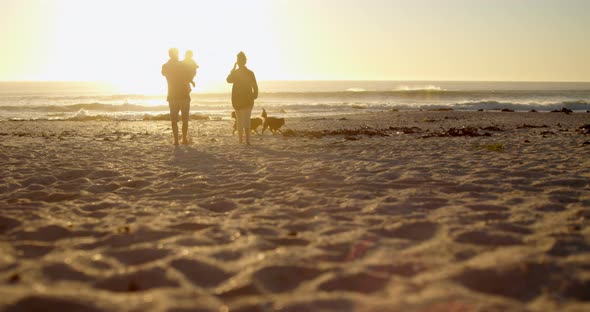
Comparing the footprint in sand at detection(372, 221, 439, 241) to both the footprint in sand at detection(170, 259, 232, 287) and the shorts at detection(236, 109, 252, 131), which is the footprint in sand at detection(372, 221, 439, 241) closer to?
the footprint in sand at detection(170, 259, 232, 287)

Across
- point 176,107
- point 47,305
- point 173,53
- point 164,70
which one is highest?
point 173,53

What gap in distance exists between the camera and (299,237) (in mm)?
3113

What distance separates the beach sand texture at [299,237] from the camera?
2.20 meters

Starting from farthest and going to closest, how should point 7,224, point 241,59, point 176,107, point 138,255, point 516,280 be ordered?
point 176,107, point 241,59, point 7,224, point 138,255, point 516,280

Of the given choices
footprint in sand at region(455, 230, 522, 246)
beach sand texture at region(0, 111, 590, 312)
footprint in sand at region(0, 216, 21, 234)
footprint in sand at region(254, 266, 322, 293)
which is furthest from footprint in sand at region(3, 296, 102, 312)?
footprint in sand at region(455, 230, 522, 246)

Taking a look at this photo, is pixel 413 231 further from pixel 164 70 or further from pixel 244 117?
pixel 164 70

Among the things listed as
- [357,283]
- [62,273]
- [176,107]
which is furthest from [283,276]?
[176,107]

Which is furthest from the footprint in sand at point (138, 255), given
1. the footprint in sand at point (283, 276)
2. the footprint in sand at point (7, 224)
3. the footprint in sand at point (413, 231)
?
the footprint in sand at point (413, 231)

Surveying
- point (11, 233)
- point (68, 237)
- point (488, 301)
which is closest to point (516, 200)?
point (488, 301)

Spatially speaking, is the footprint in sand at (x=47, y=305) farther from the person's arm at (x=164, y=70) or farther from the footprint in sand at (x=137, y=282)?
the person's arm at (x=164, y=70)

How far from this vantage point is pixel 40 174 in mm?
5535

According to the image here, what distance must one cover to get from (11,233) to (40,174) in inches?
102

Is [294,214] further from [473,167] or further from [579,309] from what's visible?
[473,167]

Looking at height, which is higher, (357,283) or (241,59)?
(241,59)
